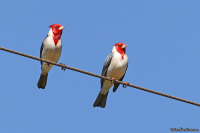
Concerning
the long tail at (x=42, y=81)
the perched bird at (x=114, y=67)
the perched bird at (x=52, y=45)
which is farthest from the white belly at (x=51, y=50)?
the perched bird at (x=114, y=67)

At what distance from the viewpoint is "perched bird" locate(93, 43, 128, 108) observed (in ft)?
30.7

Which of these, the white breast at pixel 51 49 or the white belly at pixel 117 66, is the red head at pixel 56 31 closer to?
the white breast at pixel 51 49

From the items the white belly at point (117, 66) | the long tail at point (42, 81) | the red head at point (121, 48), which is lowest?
the long tail at point (42, 81)

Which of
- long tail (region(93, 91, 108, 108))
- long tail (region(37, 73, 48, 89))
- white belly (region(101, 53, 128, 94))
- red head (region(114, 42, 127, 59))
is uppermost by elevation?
red head (region(114, 42, 127, 59))

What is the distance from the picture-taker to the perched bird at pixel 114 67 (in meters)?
9.37

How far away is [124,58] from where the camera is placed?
9.45 meters

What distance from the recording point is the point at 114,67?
9352 millimetres

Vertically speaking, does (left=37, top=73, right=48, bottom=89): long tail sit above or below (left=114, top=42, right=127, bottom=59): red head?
below

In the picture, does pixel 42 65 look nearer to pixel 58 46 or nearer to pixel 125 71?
pixel 58 46

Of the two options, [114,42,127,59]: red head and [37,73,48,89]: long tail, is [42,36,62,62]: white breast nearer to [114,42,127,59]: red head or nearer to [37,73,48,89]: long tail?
[37,73,48,89]: long tail

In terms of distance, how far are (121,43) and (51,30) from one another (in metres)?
2.02

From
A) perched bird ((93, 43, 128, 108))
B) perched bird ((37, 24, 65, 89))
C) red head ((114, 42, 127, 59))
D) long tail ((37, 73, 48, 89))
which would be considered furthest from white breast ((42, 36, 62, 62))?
red head ((114, 42, 127, 59))

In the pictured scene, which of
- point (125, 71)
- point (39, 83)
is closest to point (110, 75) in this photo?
point (125, 71)

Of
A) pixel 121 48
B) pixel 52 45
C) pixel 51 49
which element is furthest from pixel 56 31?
pixel 121 48
